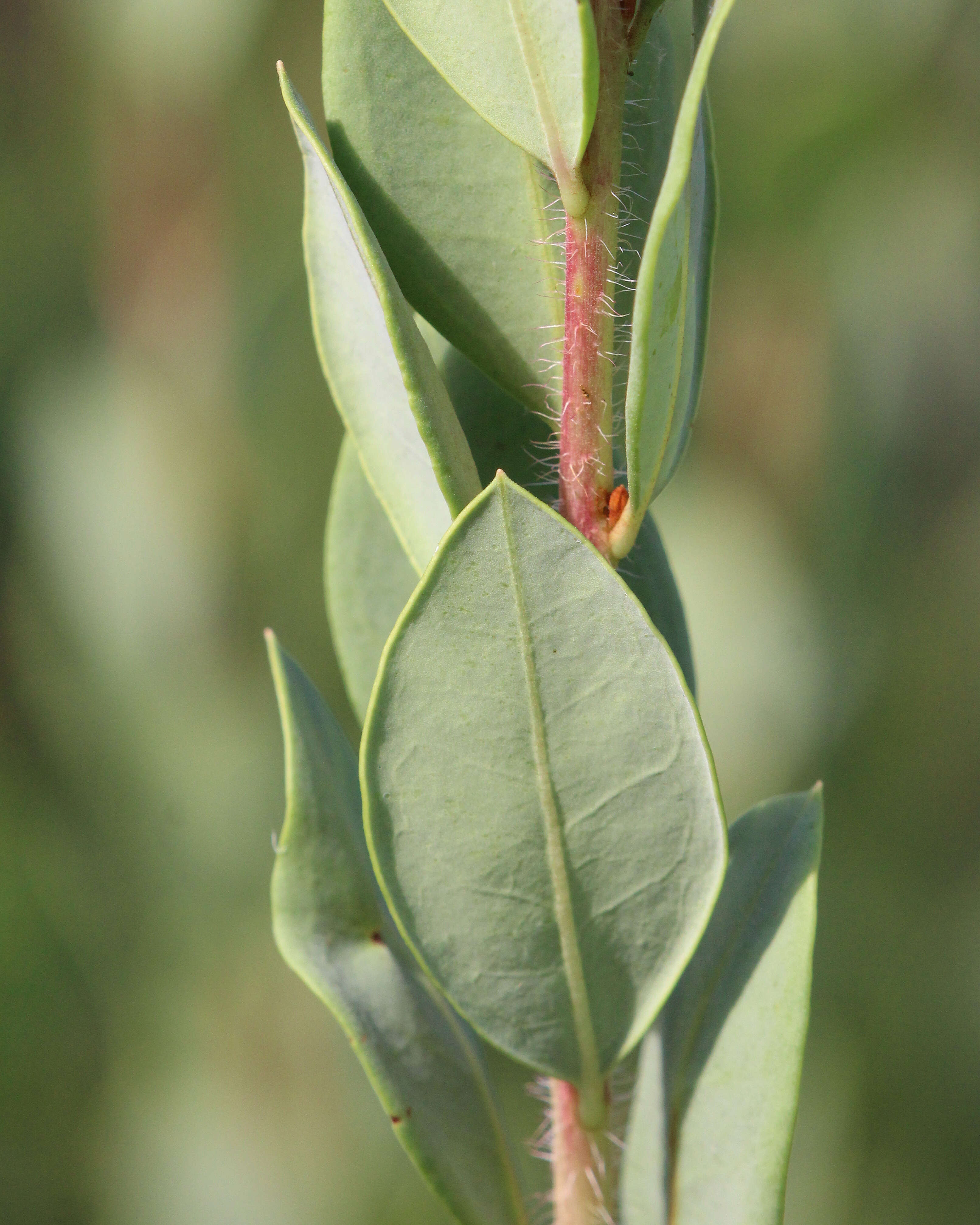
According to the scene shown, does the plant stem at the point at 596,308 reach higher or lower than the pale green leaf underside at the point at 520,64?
lower

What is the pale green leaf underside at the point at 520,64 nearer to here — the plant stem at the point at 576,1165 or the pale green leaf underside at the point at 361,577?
the pale green leaf underside at the point at 361,577

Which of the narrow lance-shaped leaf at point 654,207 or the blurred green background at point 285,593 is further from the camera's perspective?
the blurred green background at point 285,593

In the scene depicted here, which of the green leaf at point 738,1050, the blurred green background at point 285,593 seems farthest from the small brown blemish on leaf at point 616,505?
the blurred green background at point 285,593

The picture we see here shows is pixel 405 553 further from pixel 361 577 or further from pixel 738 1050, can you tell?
pixel 738 1050

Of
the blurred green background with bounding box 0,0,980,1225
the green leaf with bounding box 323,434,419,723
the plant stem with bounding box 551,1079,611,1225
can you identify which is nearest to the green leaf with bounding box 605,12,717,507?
the green leaf with bounding box 323,434,419,723

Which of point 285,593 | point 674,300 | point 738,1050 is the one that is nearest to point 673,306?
point 674,300

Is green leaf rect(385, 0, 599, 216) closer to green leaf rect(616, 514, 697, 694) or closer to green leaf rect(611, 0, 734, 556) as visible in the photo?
green leaf rect(611, 0, 734, 556)

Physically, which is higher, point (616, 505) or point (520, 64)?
point (520, 64)
